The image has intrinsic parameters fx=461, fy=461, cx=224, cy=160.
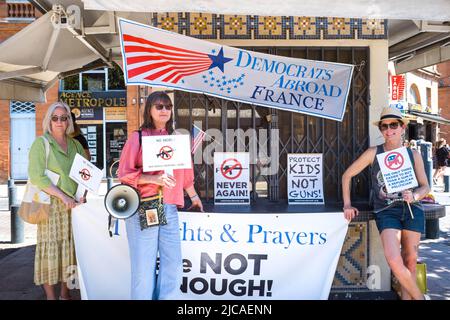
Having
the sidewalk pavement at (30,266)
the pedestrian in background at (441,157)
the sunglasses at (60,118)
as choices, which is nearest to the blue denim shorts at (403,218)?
the sidewalk pavement at (30,266)

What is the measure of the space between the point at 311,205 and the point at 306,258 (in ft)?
3.10

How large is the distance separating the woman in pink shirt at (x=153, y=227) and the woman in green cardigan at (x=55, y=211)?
1.02 metres

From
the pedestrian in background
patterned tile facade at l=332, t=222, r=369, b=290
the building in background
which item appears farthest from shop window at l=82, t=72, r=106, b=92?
patterned tile facade at l=332, t=222, r=369, b=290

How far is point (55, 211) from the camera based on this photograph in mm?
4629

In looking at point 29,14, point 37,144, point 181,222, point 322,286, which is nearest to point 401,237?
point 322,286

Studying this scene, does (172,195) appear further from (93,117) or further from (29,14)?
(29,14)

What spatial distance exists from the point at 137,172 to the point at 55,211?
137 cm

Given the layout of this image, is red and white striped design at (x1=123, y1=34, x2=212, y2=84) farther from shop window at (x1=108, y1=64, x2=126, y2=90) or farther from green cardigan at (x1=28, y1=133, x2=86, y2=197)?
shop window at (x1=108, y1=64, x2=126, y2=90)

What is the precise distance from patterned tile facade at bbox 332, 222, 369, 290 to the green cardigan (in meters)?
3.01

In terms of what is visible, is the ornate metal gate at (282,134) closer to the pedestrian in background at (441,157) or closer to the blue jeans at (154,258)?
the blue jeans at (154,258)

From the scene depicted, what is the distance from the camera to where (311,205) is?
5172 millimetres

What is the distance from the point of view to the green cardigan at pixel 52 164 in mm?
4438

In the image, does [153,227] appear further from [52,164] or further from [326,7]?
[326,7]

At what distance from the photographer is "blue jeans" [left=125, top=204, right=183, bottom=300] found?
12.4 ft
